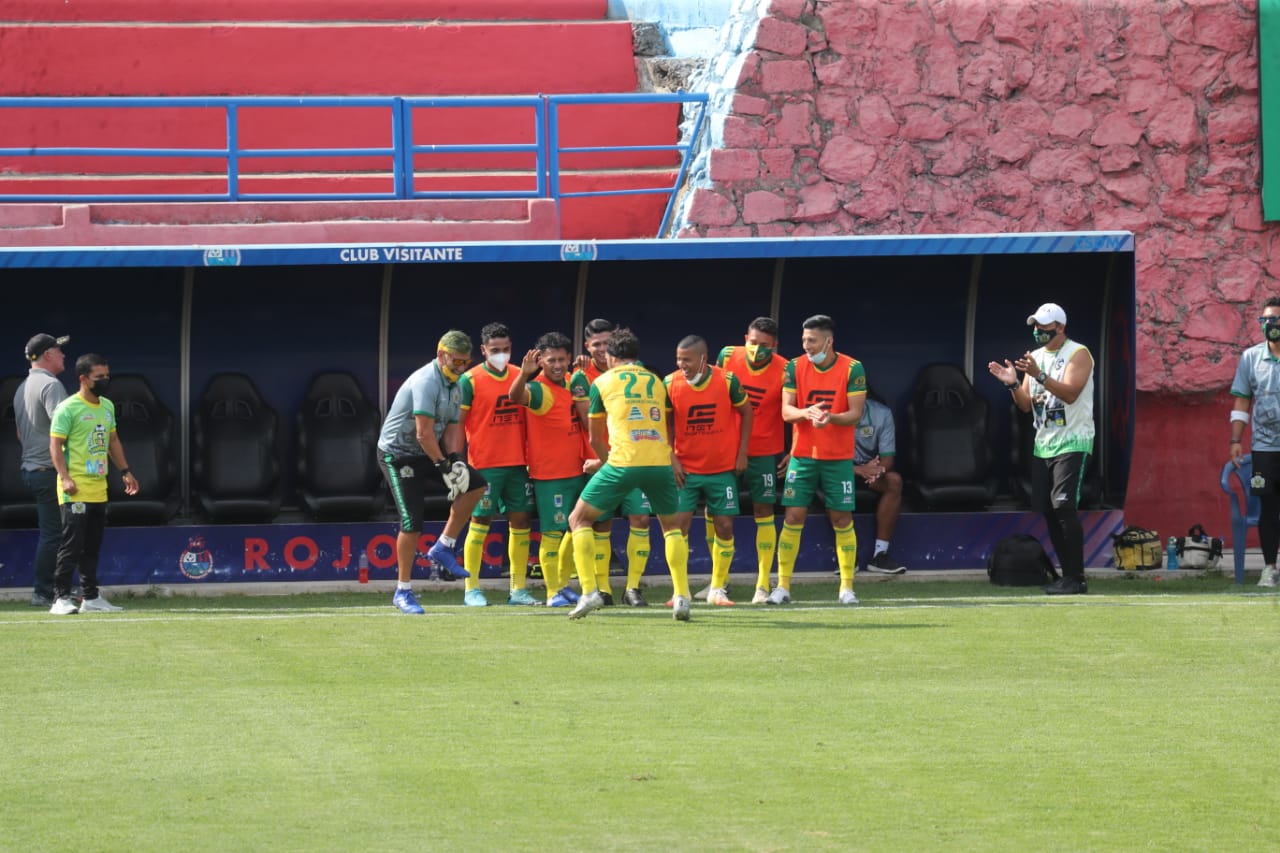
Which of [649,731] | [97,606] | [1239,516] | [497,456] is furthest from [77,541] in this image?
[1239,516]

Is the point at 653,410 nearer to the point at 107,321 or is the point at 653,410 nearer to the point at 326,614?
the point at 326,614

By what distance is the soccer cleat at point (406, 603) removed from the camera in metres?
11.6

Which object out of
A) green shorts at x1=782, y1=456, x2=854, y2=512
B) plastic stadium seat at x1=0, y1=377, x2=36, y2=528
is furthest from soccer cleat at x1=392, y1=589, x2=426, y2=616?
plastic stadium seat at x1=0, y1=377, x2=36, y2=528

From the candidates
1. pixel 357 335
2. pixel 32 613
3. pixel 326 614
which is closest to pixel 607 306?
pixel 357 335

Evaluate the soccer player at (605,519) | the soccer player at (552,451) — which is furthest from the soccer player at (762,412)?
the soccer player at (552,451)

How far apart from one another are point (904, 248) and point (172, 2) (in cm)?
923

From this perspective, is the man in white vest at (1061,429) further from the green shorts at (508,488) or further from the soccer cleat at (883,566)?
the green shorts at (508,488)

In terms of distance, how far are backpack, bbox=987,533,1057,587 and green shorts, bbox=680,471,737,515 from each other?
7.10ft

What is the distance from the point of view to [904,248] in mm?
13234

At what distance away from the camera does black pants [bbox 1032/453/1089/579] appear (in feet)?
40.6

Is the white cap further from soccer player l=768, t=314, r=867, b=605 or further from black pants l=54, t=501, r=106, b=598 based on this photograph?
black pants l=54, t=501, r=106, b=598

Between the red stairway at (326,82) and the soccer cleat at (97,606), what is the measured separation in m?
5.59

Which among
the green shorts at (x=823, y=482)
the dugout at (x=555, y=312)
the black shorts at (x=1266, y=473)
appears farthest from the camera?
the dugout at (x=555, y=312)

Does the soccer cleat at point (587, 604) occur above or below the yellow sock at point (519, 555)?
below
